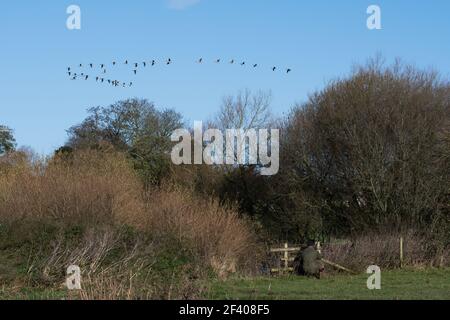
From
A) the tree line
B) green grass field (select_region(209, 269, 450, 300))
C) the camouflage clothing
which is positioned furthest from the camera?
the tree line

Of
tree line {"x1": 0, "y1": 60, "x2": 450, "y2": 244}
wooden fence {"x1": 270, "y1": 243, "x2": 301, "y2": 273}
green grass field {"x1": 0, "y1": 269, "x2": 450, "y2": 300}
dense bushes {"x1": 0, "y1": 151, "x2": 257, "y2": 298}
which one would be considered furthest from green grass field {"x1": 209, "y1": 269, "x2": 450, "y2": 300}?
tree line {"x1": 0, "y1": 60, "x2": 450, "y2": 244}

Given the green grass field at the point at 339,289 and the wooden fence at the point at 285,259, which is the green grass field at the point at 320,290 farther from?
the wooden fence at the point at 285,259

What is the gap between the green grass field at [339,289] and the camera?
15.6 meters

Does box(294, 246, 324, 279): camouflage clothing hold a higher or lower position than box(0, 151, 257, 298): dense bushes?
lower

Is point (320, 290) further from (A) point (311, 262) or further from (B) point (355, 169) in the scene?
(B) point (355, 169)

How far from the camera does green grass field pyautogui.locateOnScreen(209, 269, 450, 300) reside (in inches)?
614

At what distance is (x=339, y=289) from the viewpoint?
1828 cm

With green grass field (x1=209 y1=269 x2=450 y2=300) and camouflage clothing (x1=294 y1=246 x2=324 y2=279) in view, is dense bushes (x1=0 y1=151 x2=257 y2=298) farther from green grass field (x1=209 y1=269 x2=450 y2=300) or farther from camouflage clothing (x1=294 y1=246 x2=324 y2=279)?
camouflage clothing (x1=294 y1=246 x2=324 y2=279)

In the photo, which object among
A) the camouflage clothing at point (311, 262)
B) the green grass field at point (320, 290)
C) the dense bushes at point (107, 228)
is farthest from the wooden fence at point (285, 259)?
the dense bushes at point (107, 228)

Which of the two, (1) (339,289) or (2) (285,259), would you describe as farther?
(2) (285,259)

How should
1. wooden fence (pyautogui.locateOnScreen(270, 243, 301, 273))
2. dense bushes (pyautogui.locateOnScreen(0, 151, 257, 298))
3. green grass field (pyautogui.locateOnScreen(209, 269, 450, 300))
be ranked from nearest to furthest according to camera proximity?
1. green grass field (pyautogui.locateOnScreen(209, 269, 450, 300))
2. dense bushes (pyautogui.locateOnScreen(0, 151, 257, 298))
3. wooden fence (pyautogui.locateOnScreen(270, 243, 301, 273))

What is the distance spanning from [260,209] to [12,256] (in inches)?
1017

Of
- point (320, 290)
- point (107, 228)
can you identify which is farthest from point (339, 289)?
point (107, 228)

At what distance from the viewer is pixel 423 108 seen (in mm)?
37750
